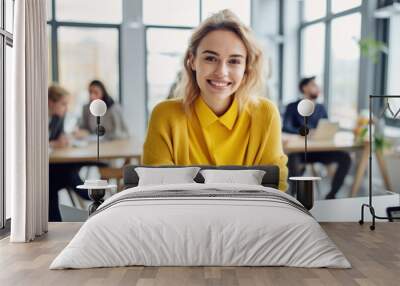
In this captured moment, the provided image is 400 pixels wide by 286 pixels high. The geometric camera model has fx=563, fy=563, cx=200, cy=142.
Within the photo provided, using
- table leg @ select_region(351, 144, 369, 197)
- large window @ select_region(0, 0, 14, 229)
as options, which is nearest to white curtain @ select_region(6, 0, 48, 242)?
large window @ select_region(0, 0, 14, 229)

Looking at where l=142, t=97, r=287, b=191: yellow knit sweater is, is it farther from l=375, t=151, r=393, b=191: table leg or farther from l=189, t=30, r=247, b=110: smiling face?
l=375, t=151, r=393, b=191: table leg

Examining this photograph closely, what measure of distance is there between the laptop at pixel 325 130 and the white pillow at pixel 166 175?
146 centimetres

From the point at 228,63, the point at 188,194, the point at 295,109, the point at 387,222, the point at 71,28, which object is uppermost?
the point at 71,28

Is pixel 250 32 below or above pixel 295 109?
above

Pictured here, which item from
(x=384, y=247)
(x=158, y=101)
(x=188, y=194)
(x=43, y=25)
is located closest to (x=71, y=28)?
(x=43, y=25)

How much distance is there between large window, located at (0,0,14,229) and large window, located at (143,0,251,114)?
145 centimetres

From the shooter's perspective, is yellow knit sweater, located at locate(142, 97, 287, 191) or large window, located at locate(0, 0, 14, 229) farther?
yellow knit sweater, located at locate(142, 97, 287, 191)

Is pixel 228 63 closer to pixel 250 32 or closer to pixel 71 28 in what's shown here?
pixel 250 32

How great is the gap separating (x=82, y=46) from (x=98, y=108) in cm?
74

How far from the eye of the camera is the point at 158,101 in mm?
6332

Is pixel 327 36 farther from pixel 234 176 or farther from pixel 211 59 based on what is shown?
pixel 234 176

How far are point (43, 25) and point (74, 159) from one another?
1533mm

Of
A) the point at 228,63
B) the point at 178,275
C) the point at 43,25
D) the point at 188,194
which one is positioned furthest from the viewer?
the point at 228,63

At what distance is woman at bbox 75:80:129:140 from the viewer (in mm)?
6254
